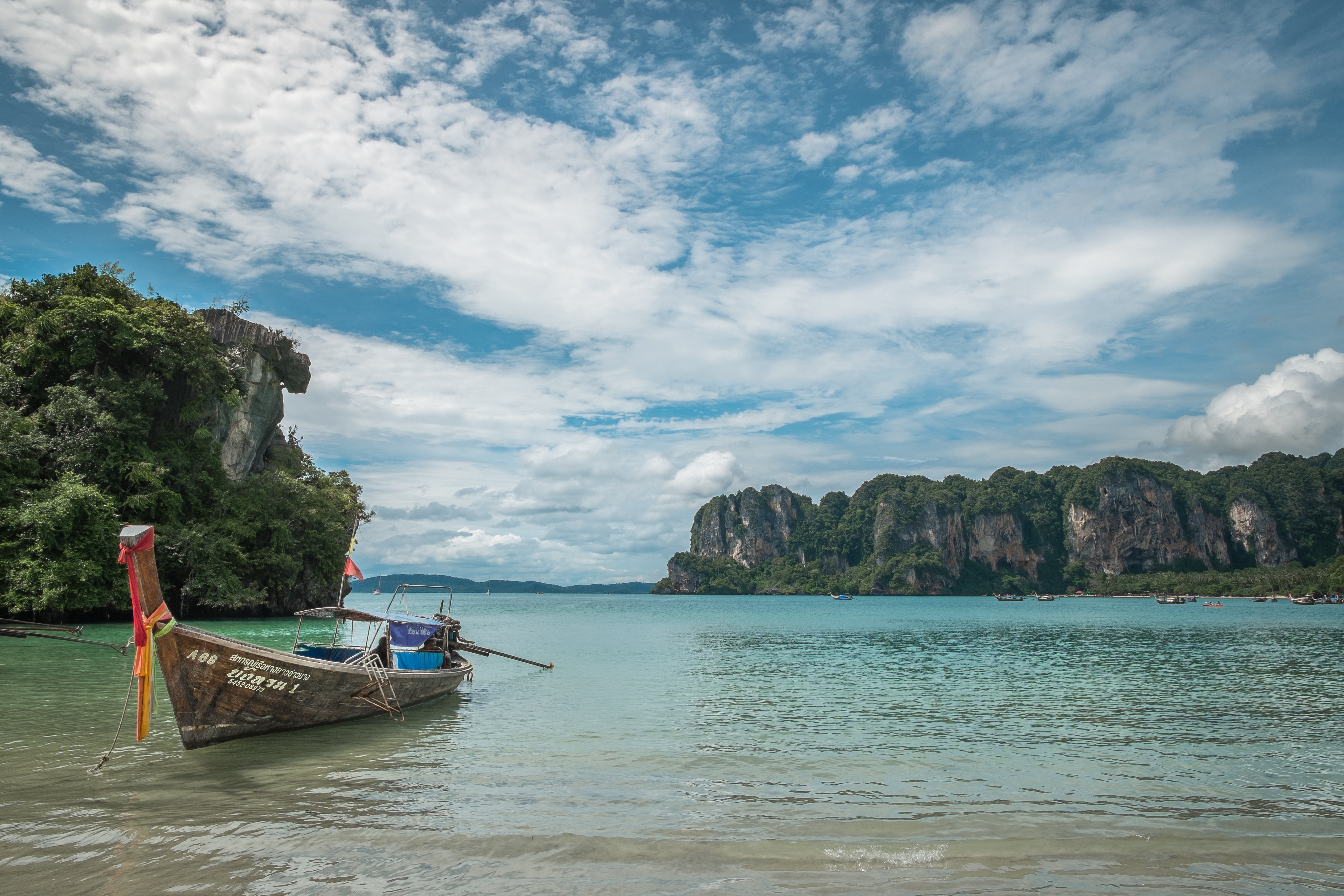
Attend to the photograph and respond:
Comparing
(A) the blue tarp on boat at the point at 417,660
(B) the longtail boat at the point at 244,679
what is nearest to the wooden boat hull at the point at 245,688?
(B) the longtail boat at the point at 244,679

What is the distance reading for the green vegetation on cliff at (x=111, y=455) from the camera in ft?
80.1

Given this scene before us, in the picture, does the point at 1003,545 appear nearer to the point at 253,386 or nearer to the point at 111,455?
the point at 253,386

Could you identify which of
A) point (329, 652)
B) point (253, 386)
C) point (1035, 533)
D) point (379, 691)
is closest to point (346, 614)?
point (329, 652)

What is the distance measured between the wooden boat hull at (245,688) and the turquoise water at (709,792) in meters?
0.33

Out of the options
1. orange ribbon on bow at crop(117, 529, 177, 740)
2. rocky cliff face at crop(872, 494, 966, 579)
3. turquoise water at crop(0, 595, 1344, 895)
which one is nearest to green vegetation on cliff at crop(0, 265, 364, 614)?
turquoise water at crop(0, 595, 1344, 895)

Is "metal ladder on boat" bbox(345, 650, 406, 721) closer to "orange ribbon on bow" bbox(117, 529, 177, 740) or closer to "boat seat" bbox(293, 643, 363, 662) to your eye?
"boat seat" bbox(293, 643, 363, 662)

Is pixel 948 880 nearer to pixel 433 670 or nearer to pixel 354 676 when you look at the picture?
pixel 354 676

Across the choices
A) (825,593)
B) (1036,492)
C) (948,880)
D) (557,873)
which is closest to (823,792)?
(948,880)

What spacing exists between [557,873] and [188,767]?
19.4 ft

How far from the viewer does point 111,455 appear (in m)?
27.1

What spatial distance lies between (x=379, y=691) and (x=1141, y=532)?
159214mm

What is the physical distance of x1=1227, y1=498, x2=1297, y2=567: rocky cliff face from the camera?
126m

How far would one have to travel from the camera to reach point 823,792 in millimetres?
8477

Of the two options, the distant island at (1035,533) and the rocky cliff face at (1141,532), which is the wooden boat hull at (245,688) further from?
the rocky cliff face at (1141,532)
